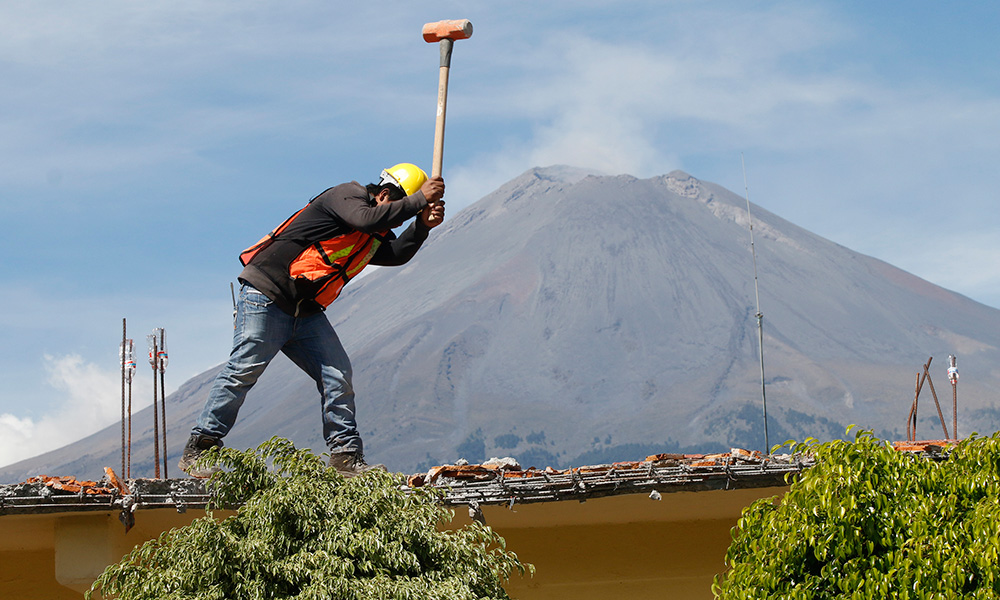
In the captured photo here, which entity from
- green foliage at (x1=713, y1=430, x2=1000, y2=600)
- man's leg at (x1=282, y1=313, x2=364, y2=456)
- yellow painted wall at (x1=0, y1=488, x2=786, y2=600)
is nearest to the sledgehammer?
man's leg at (x1=282, y1=313, x2=364, y2=456)

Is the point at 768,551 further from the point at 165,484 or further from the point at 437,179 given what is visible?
the point at 165,484

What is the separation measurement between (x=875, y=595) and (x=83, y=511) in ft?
15.2

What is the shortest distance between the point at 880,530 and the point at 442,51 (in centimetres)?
412

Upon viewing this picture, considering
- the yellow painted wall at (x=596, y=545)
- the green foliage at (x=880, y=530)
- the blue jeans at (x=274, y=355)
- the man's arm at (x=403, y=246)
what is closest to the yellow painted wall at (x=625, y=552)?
the yellow painted wall at (x=596, y=545)

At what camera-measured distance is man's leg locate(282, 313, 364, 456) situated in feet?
25.1

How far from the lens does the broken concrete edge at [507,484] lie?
7074 mm

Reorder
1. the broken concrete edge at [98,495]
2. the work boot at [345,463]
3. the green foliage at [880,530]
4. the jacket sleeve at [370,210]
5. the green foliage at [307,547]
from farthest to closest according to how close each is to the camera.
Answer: the work boot at [345,463]
the jacket sleeve at [370,210]
the broken concrete edge at [98,495]
the green foliage at [307,547]
the green foliage at [880,530]

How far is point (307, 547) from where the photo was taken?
6.33m

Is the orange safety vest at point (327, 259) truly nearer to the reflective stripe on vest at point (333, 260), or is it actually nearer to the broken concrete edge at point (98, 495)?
the reflective stripe on vest at point (333, 260)

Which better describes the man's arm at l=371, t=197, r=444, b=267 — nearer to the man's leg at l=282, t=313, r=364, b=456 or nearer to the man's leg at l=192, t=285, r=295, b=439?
the man's leg at l=282, t=313, r=364, b=456

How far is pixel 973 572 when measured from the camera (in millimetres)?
5930

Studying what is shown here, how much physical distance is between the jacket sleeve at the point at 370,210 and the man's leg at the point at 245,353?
0.76m

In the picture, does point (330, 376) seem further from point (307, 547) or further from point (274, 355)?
point (307, 547)

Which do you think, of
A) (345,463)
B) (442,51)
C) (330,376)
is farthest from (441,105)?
(345,463)
